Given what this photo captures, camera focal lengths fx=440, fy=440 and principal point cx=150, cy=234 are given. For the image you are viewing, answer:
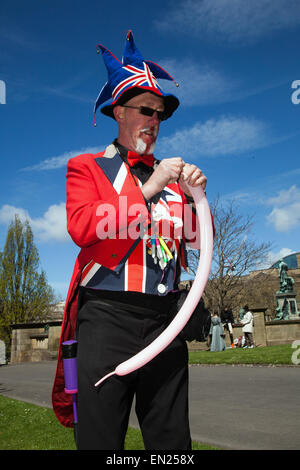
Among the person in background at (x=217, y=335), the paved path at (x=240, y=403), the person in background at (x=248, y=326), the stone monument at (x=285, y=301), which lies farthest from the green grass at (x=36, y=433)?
the stone monument at (x=285, y=301)

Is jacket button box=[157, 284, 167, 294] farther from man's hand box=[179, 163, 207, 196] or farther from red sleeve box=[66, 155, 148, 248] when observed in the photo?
man's hand box=[179, 163, 207, 196]

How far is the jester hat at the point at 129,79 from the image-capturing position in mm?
2320

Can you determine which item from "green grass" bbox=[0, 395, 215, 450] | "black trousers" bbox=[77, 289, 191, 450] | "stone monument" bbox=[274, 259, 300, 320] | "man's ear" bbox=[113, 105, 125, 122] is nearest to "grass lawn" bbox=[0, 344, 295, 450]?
"green grass" bbox=[0, 395, 215, 450]

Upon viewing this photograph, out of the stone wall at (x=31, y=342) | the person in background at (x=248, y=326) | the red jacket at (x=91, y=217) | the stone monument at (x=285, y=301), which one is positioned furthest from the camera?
the stone monument at (x=285, y=301)

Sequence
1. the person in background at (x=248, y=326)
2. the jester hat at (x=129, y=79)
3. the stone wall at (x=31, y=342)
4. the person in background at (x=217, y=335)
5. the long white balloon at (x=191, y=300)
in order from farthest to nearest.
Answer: the stone wall at (x=31, y=342), the person in background at (x=248, y=326), the person in background at (x=217, y=335), the jester hat at (x=129, y=79), the long white balloon at (x=191, y=300)

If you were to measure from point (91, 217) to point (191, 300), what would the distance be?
1.92ft

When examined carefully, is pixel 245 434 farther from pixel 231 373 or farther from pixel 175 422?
pixel 231 373

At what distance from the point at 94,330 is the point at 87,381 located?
22 cm

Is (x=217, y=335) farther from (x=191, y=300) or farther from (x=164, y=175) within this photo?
(x=164, y=175)

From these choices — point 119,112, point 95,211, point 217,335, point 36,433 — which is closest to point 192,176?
point 95,211

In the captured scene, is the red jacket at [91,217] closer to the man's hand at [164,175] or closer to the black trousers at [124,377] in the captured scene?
the man's hand at [164,175]

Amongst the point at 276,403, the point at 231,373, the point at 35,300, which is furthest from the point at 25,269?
the point at 276,403

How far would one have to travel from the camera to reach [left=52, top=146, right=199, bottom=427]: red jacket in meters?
1.98

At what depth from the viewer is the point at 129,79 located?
2324mm
